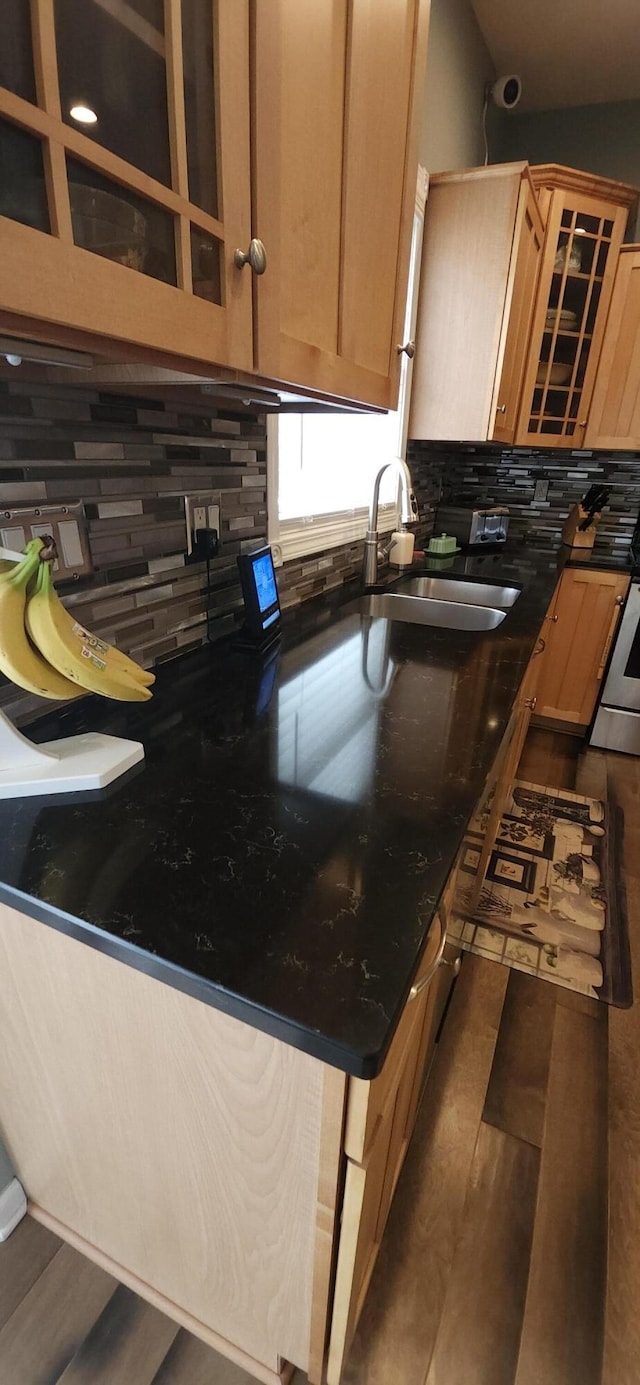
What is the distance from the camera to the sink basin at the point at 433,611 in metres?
1.89

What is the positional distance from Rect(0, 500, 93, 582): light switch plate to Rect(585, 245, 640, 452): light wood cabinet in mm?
2753

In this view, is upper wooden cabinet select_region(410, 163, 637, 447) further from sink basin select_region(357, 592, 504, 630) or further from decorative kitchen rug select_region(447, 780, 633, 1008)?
decorative kitchen rug select_region(447, 780, 633, 1008)

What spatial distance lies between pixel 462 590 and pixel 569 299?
63.0 inches

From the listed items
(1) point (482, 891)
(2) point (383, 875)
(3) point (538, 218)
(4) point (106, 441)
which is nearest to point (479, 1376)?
(2) point (383, 875)

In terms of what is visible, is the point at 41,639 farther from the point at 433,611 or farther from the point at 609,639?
the point at 609,639

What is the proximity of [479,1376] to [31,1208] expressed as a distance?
31.3 inches

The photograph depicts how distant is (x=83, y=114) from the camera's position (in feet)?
1.61

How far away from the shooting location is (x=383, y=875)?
0.66 metres

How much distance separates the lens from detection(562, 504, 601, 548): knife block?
307cm

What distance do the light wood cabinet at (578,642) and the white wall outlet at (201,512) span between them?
6.23ft

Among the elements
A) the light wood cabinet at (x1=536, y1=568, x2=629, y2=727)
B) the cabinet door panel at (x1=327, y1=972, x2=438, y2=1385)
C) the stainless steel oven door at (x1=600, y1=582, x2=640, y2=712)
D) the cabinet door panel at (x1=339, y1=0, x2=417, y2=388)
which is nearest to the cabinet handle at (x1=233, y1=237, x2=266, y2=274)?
the cabinet door panel at (x1=339, y1=0, x2=417, y2=388)

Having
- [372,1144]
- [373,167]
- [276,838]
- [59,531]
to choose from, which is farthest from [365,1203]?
[373,167]

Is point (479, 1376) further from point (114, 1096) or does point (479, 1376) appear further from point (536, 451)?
point (536, 451)

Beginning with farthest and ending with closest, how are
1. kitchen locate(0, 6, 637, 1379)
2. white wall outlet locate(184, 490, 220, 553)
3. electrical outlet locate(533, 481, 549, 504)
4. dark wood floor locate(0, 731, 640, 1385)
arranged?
electrical outlet locate(533, 481, 549, 504), white wall outlet locate(184, 490, 220, 553), dark wood floor locate(0, 731, 640, 1385), kitchen locate(0, 6, 637, 1379)
